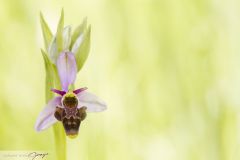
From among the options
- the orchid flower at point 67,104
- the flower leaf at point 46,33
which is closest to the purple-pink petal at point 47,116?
the orchid flower at point 67,104

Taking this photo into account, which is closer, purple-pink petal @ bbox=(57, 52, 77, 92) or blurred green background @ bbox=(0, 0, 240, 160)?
purple-pink petal @ bbox=(57, 52, 77, 92)

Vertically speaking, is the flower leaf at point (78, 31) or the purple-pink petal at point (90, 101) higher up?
the flower leaf at point (78, 31)

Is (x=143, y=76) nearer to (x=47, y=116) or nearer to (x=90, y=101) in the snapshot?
(x=90, y=101)

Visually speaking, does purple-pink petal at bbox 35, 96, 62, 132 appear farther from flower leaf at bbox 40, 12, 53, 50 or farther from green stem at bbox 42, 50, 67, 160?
flower leaf at bbox 40, 12, 53, 50

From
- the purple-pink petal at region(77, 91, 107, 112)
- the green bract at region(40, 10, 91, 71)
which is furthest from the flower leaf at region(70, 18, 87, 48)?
the purple-pink petal at region(77, 91, 107, 112)

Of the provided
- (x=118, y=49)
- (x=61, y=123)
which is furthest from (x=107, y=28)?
(x=61, y=123)

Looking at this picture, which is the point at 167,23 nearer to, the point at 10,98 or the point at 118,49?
the point at 118,49

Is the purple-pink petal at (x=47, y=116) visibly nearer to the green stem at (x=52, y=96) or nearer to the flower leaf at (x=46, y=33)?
the green stem at (x=52, y=96)
